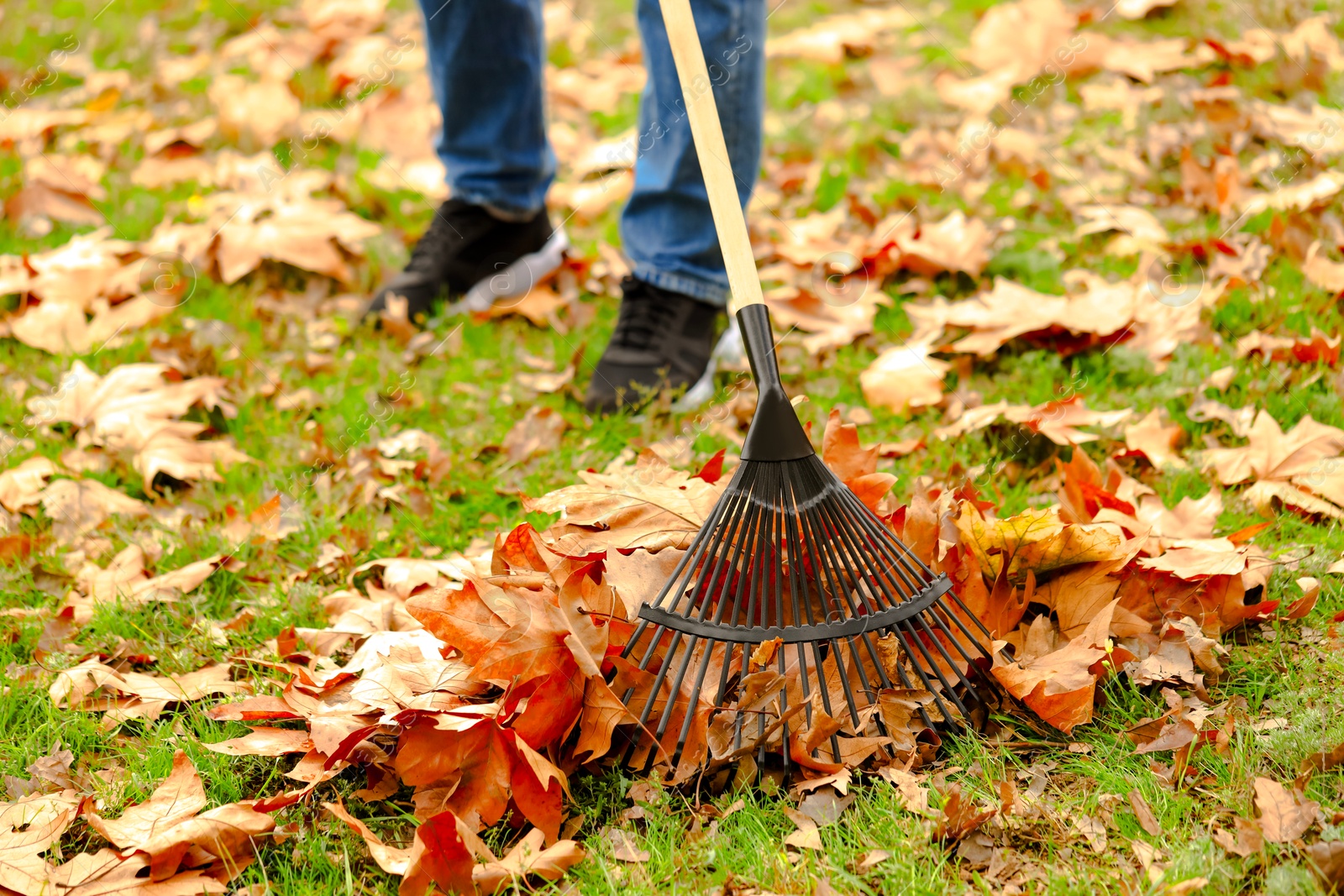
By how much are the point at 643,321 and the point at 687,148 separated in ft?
1.50

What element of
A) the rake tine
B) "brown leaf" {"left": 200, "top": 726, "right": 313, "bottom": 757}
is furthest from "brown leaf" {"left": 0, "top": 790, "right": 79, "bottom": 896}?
the rake tine

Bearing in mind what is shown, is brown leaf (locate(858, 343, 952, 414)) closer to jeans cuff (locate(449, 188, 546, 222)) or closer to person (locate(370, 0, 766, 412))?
person (locate(370, 0, 766, 412))

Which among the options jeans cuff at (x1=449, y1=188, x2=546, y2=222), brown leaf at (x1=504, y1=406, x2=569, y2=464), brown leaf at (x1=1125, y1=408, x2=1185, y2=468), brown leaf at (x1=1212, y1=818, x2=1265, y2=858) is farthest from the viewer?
jeans cuff at (x1=449, y1=188, x2=546, y2=222)

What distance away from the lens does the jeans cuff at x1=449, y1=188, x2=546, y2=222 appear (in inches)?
121

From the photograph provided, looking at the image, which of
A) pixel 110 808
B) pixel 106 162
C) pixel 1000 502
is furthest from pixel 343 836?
pixel 106 162

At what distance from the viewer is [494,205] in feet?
10.1

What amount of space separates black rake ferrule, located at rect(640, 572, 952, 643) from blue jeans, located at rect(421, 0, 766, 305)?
50.4 inches

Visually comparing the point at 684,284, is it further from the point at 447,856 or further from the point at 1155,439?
the point at 447,856

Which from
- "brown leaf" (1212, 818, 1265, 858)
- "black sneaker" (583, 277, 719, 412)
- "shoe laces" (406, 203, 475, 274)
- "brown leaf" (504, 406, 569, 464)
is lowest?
"brown leaf" (1212, 818, 1265, 858)

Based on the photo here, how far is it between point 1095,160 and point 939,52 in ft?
3.59

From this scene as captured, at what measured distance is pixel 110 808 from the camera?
59.7 inches

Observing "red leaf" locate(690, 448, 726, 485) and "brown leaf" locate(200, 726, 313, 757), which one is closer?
"brown leaf" locate(200, 726, 313, 757)

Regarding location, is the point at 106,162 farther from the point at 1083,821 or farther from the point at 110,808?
the point at 1083,821

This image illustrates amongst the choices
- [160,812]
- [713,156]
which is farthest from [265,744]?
[713,156]
